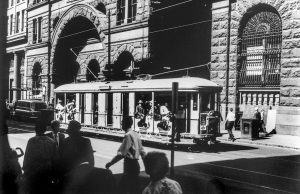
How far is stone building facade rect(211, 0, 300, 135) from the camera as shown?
2073 centimetres

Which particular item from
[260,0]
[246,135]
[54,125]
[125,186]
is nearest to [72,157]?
[125,186]

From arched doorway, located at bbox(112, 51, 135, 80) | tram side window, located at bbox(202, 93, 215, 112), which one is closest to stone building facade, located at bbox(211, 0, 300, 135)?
tram side window, located at bbox(202, 93, 215, 112)

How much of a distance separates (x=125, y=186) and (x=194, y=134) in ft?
33.8

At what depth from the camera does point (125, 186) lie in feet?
21.6

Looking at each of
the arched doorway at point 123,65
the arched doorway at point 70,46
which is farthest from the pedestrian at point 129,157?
the arched doorway at point 70,46

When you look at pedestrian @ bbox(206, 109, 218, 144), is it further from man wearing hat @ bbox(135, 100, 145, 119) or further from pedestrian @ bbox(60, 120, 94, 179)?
pedestrian @ bbox(60, 120, 94, 179)

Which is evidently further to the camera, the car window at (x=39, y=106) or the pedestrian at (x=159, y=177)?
the car window at (x=39, y=106)

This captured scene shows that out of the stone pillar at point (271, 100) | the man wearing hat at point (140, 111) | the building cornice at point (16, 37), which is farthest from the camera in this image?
the building cornice at point (16, 37)

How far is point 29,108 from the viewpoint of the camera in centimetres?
3219

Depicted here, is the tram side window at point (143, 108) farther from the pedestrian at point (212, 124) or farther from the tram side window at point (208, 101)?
the pedestrian at point (212, 124)

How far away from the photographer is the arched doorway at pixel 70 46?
38.4 meters

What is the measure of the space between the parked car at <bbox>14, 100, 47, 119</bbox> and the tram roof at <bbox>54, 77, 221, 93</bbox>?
26.4 ft

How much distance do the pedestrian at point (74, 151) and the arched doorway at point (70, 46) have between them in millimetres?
32561

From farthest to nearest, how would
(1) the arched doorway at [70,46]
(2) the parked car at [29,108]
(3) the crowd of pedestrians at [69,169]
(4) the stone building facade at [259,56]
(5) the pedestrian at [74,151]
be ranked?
(1) the arched doorway at [70,46], (2) the parked car at [29,108], (4) the stone building facade at [259,56], (5) the pedestrian at [74,151], (3) the crowd of pedestrians at [69,169]
